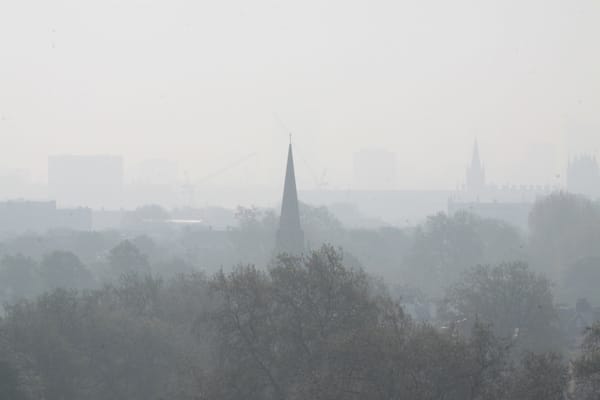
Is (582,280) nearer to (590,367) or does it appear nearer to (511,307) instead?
(511,307)

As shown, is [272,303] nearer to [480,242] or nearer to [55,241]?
[480,242]

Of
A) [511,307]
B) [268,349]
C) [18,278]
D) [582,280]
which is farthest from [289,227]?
[268,349]

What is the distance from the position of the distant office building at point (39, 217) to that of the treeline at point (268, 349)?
149024 millimetres

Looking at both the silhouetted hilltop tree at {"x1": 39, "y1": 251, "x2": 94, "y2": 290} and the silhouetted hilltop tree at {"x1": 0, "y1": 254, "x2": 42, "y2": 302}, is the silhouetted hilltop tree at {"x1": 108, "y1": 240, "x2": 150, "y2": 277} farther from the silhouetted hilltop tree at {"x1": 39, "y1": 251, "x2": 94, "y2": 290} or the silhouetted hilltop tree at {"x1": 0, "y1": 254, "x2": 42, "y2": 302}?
the silhouetted hilltop tree at {"x1": 0, "y1": 254, "x2": 42, "y2": 302}

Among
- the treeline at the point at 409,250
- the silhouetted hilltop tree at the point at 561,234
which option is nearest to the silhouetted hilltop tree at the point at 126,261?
the treeline at the point at 409,250

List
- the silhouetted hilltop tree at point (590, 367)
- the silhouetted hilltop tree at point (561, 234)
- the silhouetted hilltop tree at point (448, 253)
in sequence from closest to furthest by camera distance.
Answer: the silhouetted hilltop tree at point (590, 367)
the silhouetted hilltop tree at point (448, 253)
the silhouetted hilltop tree at point (561, 234)

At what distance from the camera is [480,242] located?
9581cm

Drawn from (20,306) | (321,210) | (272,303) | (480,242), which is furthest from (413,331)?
(321,210)

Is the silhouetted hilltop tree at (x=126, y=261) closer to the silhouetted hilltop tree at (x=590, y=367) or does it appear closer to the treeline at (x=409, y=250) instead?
the treeline at (x=409, y=250)

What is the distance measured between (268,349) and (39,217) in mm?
167543

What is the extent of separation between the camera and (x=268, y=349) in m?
29.0

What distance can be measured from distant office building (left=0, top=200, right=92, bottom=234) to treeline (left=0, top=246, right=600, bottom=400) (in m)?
149

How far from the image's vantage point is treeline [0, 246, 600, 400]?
24.8 meters

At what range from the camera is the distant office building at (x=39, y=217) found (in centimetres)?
18712
